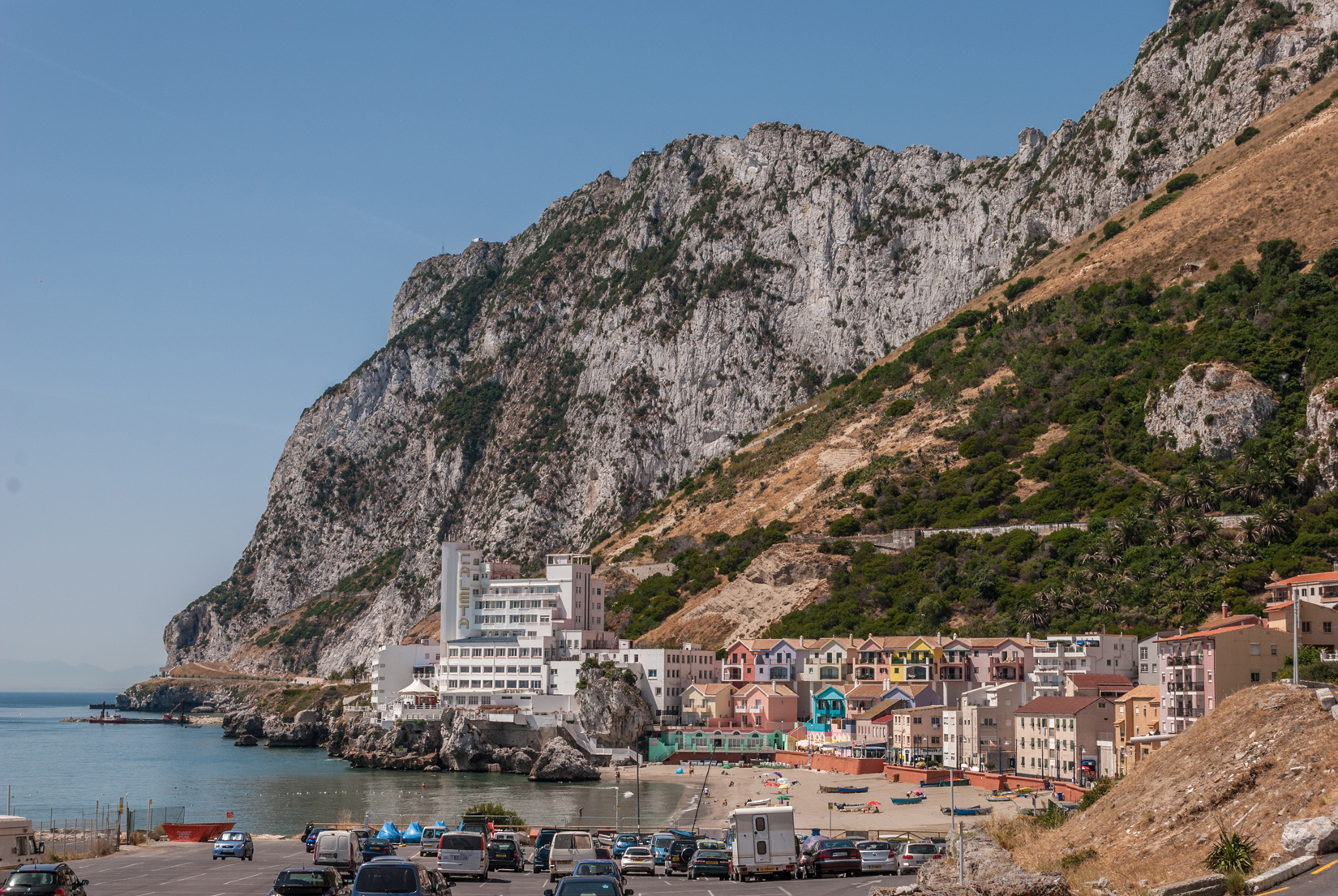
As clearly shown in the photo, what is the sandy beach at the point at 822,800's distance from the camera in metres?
69.9

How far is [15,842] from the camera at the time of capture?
113 feet

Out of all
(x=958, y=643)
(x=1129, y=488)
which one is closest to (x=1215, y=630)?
(x=958, y=643)

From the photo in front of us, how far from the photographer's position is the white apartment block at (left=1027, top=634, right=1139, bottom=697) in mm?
96375

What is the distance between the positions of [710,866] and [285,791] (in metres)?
70.7

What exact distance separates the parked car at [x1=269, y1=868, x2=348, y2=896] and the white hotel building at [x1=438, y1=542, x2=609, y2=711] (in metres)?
101

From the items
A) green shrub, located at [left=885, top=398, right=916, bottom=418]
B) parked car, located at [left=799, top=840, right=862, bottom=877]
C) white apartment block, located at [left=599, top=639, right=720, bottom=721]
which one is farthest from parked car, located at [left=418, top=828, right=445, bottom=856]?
green shrub, located at [left=885, top=398, right=916, bottom=418]

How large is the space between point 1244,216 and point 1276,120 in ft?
80.0

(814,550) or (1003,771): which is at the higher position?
(814,550)

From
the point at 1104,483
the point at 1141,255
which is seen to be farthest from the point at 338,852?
the point at 1141,255

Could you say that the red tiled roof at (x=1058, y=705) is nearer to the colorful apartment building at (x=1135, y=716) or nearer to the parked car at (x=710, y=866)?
the colorful apartment building at (x=1135, y=716)

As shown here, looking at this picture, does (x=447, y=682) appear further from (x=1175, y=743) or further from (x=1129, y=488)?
(x=1175, y=743)

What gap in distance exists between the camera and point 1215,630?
73938mm

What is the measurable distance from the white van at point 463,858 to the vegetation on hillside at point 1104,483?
7246 centimetres

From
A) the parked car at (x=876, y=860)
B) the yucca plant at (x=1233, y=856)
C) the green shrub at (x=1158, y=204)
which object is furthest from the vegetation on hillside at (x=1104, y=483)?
the yucca plant at (x=1233, y=856)
